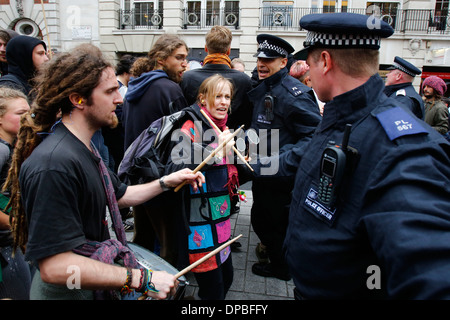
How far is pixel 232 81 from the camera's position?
3168mm

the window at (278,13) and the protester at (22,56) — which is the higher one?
the window at (278,13)

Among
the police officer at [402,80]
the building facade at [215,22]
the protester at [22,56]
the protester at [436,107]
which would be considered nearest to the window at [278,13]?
the building facade at [215,22]

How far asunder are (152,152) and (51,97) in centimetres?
98

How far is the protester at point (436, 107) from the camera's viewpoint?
6242 mm

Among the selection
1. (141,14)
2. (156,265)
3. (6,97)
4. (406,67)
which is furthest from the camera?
(141,14)

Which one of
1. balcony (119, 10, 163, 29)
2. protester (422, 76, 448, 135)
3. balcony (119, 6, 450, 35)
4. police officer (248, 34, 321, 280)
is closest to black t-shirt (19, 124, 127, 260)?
police officer (248, 34, 321, 280)

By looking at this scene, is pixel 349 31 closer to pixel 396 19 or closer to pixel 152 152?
pixel 152 152

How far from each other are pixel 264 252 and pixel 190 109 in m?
2.10

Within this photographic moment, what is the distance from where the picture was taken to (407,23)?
13531 mm

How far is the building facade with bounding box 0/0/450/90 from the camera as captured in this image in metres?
13.5

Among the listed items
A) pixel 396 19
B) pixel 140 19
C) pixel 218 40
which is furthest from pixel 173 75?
pixel 396 19

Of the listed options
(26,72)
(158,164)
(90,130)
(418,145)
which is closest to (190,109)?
(158,164)

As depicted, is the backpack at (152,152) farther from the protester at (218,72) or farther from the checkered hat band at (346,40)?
the checkered hat band at (346,40)

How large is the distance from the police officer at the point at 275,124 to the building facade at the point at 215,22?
11314mm
